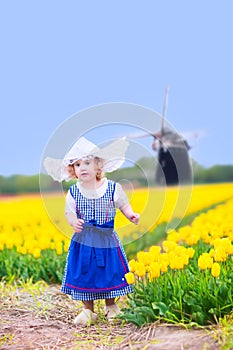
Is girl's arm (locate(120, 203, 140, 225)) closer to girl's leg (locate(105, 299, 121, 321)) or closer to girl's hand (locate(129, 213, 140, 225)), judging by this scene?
girl's hand (locate(129, 213, 140, 225))

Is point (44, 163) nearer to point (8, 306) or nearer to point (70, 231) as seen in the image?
point (70, 231)

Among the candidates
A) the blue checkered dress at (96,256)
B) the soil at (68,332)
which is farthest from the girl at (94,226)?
the soil at (68,332)

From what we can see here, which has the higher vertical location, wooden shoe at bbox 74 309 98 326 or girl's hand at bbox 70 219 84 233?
girl's hand at bbox 70 219 84 233

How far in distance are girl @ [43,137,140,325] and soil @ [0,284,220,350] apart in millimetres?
190

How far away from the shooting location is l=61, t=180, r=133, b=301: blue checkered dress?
13.8 ft

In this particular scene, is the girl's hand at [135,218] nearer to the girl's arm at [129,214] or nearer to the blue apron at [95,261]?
→ the girl's arm at [129,214]

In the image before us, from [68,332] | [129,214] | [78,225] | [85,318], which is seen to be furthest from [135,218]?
[68,332]

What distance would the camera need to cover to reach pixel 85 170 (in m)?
4.16

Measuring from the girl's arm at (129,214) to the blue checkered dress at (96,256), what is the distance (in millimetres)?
76

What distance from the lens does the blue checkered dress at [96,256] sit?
4215 millimetres

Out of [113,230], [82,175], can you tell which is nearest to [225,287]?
[113,230]

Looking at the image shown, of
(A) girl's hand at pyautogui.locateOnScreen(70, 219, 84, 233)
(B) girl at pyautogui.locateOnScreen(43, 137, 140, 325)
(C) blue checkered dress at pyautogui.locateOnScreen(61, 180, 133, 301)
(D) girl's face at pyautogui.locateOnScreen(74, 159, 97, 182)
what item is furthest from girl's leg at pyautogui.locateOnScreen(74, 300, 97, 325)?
(D) girl's face at pyautogui.locateOnScreen(74, 159, 97, 182)

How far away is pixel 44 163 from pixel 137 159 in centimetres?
67

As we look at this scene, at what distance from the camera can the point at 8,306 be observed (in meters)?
4.88
